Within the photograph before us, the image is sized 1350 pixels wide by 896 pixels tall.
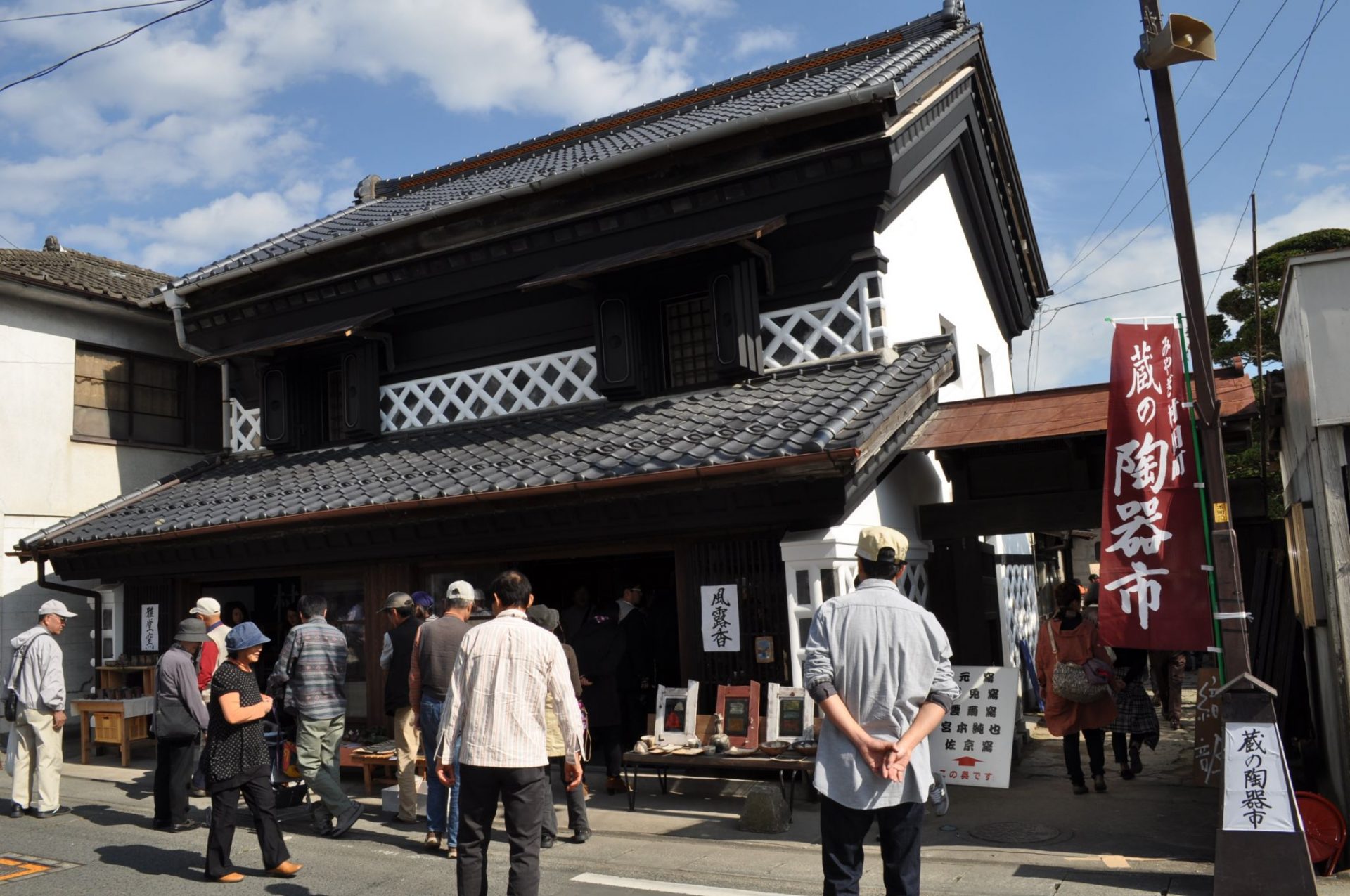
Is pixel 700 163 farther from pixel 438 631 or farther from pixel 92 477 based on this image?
pixel 92 477

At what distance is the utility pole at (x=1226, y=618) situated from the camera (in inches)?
216

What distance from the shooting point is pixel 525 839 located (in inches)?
194

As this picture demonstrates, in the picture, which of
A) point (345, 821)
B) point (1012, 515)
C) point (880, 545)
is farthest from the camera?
point (1012, 515)

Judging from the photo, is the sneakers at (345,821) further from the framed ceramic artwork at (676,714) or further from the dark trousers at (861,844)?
the dark trousers at (861,844)

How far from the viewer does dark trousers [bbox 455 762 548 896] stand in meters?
4.97

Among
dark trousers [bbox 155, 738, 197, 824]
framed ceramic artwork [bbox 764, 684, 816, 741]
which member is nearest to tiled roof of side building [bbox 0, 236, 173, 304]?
dark trousers [bbox 155, 738, 197, 824]

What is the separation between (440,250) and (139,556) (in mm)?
5300

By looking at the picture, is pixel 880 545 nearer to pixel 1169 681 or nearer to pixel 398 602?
pixel 398 602

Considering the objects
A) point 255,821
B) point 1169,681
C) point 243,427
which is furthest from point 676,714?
point 243,427

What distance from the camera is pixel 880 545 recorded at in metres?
4.37

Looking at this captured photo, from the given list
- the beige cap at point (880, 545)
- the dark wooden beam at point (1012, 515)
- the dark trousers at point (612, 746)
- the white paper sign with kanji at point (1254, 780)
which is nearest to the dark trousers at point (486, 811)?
the beige cap at point (880, 545)

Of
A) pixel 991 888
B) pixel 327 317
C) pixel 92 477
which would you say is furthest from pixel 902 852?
pixel 92 477

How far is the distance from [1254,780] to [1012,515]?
401cm

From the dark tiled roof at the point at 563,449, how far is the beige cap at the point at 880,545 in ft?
9.83
